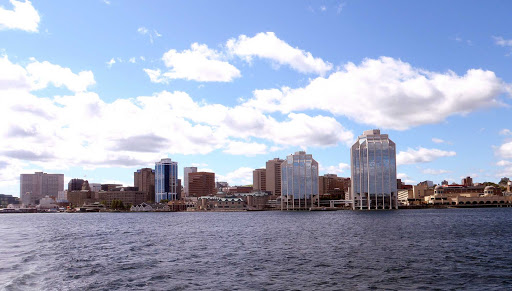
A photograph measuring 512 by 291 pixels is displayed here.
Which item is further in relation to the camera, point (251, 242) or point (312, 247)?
point (251, 242)

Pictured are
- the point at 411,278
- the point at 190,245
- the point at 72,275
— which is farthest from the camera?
the point at 190,245

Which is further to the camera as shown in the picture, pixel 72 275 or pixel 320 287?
pixel 72 275

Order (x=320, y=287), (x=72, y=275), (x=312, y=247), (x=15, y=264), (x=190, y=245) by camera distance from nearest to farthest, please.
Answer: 1. (x=320, y=287)
2. (x=72, y=275)
3. (x=15, y=264)
4. (x=312, y=247)
5. (x=190, y=245)

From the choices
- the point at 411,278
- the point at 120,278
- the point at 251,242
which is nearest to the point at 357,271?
the point at 411,278

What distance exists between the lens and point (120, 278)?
5038cm

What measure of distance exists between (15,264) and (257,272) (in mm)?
30714

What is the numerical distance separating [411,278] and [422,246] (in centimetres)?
3010

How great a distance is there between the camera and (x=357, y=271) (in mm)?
52875

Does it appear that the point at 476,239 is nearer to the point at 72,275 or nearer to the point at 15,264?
the point at 72,275

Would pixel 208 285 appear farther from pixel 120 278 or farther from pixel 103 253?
pixel 103 253

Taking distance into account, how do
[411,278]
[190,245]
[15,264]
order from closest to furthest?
[411,278] < [15,264] < [190,245]

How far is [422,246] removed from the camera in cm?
7631

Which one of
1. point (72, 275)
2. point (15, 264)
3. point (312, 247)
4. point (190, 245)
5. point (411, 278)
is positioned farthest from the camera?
point (190, 245)

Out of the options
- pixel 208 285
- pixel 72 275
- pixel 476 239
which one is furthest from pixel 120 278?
pixel 476 239
